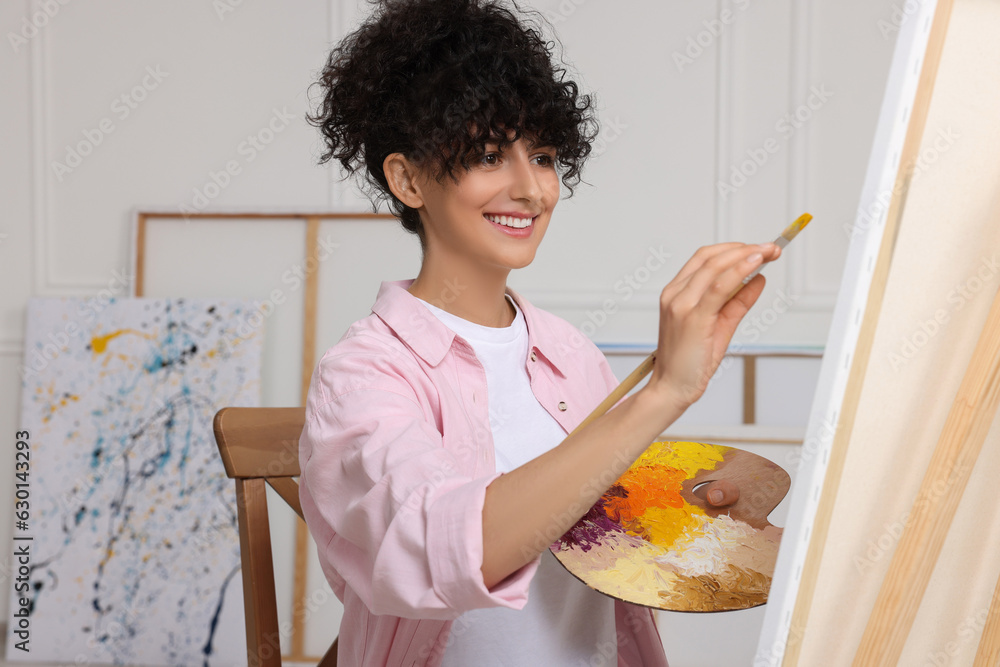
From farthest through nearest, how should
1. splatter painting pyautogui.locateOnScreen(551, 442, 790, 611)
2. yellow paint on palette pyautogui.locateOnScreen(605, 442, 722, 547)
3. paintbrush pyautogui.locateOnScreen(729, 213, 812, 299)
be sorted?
yellow paint on palette pyautogui.locateOnScreen(605, 442, 722, 547) → splatter painting pyautogui.locateOnScreen(551, 442, 790, 611) → paintbrush pyautogui.locateOnScreen(729, 213, 812, 299)

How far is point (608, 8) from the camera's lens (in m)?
2.43

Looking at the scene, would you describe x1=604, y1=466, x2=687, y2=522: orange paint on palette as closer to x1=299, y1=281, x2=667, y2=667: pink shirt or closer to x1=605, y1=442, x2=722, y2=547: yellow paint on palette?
x1=605, y1=442, x2=722, y2=547: yellow paint on palette

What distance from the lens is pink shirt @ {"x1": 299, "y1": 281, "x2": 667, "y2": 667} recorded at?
0.64 metres

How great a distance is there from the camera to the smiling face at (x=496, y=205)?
3.22 ft

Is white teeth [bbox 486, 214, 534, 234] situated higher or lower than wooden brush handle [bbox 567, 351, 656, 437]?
higher

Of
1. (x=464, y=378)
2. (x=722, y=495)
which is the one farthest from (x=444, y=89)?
(x=722, y=495)

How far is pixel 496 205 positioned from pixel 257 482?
1.70 feet

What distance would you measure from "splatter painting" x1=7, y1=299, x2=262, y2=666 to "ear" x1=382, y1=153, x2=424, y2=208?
4.74ft

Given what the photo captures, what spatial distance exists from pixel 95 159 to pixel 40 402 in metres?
0.78

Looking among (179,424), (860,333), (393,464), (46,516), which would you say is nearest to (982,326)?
(860,333)

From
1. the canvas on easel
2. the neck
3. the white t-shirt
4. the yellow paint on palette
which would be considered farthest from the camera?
the neck

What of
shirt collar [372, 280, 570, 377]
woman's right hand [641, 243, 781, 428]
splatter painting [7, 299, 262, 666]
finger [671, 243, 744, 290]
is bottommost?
splatter painting [7, 299, 262, 666]

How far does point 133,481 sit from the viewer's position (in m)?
2.38

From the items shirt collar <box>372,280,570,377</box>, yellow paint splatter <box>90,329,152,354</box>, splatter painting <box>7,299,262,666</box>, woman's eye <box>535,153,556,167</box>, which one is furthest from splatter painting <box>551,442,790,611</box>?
yellow paint splatter <box>90,329,152,354</box>
